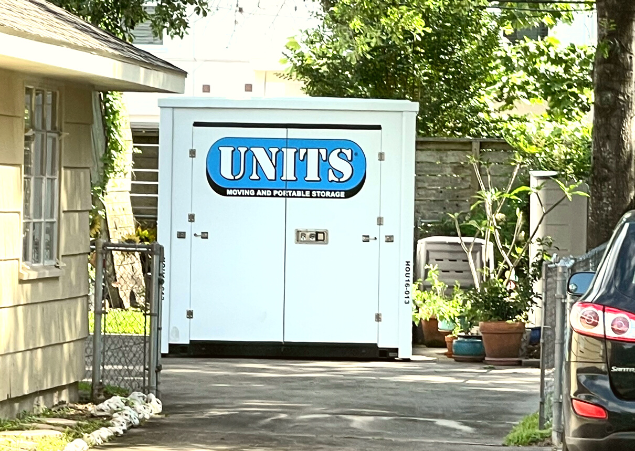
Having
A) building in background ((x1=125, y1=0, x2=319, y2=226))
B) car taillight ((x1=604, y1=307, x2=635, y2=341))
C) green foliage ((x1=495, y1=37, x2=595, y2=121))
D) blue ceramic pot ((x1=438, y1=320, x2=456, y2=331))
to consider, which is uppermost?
building in background ((x1=125, y1=0, x2=319, y2=226))

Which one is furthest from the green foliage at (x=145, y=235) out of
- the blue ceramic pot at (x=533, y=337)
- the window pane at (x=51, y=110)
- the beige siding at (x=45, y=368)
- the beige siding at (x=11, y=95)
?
the beige siding at (x=11, y=95)

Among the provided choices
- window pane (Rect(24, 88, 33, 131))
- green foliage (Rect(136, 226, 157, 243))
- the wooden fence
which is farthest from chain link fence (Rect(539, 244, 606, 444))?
green foliage (Rect(136, 226, 157, 243))

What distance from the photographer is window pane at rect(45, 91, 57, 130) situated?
31.5 feet

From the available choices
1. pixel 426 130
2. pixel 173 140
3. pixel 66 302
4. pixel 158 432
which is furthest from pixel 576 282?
pixel 426 130

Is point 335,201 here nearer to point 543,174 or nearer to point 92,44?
point 543,174

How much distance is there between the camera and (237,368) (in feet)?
41.9

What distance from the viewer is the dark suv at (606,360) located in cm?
609

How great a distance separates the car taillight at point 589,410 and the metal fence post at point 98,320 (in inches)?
194

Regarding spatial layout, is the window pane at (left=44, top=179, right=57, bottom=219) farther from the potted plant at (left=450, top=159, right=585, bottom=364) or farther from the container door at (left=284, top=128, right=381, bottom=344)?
the potted plant at (left=450, top=159, right=585, bottom=364)

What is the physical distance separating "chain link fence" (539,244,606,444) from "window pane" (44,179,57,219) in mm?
3701

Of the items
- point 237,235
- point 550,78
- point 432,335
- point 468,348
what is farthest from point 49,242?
point 550,78

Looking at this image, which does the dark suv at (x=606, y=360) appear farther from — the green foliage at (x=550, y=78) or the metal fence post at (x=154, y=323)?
the green foliage at (x=550, y=78)

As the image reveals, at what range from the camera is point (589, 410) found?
20.3 ft

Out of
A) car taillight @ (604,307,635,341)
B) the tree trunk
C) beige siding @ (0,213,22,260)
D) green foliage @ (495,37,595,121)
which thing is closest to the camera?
car taillight @ (604,307,635,341)
